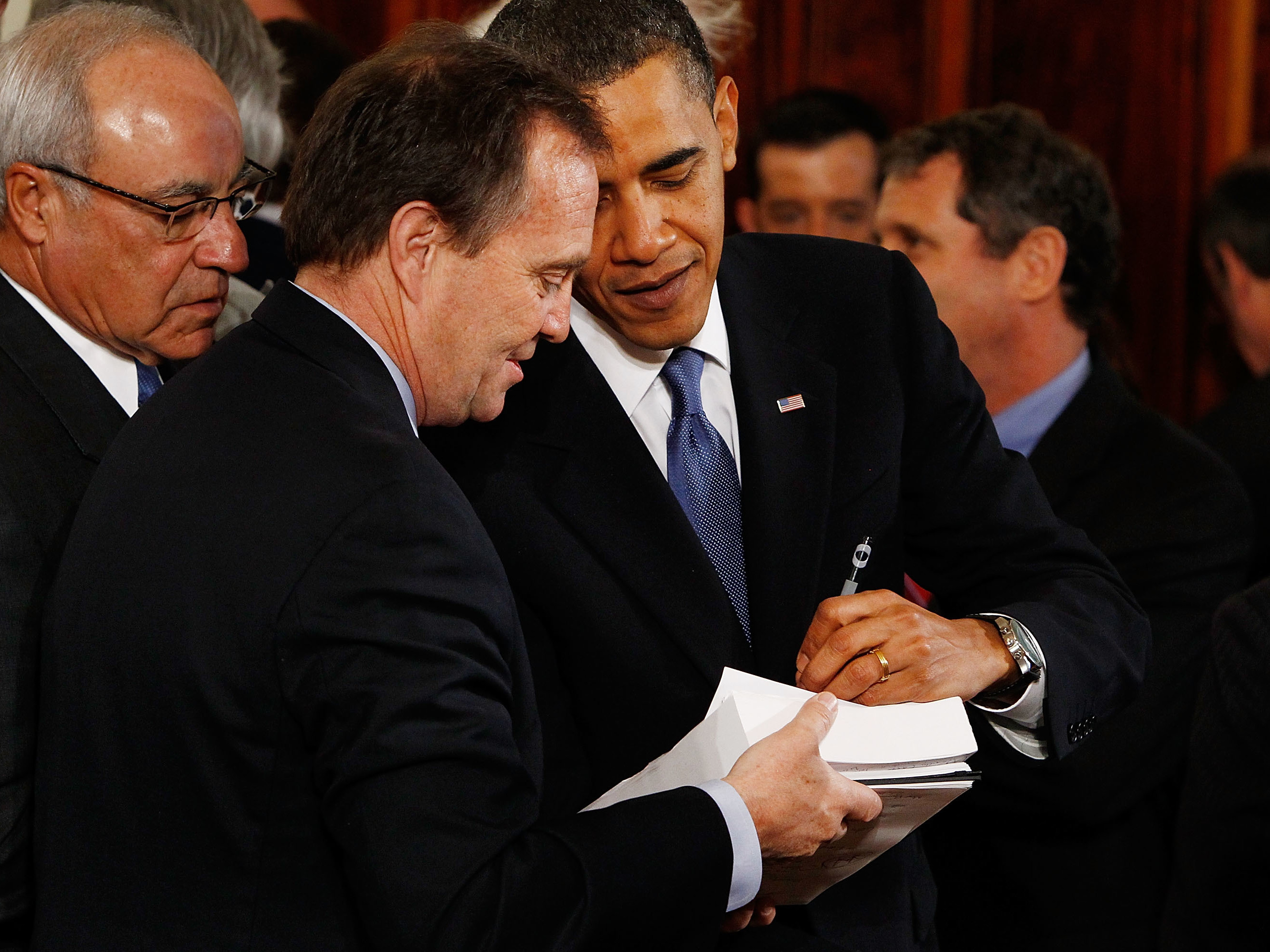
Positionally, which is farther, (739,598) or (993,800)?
(993,800)

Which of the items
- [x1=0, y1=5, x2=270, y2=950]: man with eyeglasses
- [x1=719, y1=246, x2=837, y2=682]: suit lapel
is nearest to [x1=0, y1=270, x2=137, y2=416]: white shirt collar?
[x1=0, y1=5, x2=270, y2=950]: man with eyeglasses

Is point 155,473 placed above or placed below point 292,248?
below

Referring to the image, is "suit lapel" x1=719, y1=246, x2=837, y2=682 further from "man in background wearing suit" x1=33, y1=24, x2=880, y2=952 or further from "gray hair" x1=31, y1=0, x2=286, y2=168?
"gray hair" x1=31, y1=0, x2=286, y2=168

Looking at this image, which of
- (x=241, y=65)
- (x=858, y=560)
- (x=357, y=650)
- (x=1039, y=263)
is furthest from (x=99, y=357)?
(x=1039, y=263)

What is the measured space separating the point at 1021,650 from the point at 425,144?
91 cm

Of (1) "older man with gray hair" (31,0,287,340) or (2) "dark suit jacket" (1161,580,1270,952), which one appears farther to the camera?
(1) "older man with gray hair" (31,0,287,340)

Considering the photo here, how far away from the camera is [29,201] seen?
5.51 ft

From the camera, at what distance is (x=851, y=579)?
168 centimetres

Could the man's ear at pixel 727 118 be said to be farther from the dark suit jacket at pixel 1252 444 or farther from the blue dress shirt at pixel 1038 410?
the dark suit jacket at pixel 1252 444

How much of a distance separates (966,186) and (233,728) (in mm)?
2177

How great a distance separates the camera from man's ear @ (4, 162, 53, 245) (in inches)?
65.7

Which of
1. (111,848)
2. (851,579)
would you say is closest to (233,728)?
(111,848)

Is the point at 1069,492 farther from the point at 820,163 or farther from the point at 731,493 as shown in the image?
the point at 820,163

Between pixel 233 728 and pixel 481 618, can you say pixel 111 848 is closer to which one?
pixel 233 728
